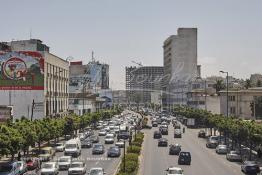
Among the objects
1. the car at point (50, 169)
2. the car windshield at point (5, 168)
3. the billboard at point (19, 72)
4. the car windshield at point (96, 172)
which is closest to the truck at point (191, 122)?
the billboard at point (19, 72)

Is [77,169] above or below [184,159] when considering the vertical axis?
above

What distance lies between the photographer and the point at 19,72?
11081cm

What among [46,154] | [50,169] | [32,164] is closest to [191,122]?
[46,154]

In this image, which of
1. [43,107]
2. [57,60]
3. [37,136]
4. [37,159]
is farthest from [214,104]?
[37,159]

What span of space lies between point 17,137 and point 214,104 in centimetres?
11738

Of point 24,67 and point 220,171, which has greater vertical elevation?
point 24,67

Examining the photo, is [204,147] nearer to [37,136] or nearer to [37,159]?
[37,136]

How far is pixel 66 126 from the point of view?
90.3 m

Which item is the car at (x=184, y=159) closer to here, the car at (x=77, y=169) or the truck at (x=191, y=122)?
the car at (x=77, y=169)

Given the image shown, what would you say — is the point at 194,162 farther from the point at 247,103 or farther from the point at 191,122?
the point at 191,122

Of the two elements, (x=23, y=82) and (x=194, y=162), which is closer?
(x=194, y=162)

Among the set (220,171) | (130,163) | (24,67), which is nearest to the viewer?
(130,163)

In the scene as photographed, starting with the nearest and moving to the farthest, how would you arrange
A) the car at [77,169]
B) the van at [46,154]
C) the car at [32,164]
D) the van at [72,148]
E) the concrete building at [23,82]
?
the car at [77,169]
the car at [32,164]
the van at [46,154]
the van at [72,148]
the concrete building at [23,82]

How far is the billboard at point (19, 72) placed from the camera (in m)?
110
